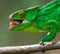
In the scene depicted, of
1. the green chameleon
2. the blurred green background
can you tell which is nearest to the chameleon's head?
the green chameleon

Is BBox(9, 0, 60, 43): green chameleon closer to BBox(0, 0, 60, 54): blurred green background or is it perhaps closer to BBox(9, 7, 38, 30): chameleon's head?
BBox(9, 7, 38, 30): chameleon's head

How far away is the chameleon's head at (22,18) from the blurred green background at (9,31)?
60.4 inches

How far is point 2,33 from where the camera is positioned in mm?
4266

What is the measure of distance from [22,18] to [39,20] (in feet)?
0.59

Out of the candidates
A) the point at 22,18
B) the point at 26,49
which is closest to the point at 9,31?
the point at 22,18

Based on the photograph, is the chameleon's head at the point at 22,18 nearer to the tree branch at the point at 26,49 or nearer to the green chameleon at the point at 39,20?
the green chameleon at the point at 39,20

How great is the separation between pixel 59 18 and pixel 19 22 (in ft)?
0.99

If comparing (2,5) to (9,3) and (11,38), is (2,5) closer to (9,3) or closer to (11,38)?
(9,3)

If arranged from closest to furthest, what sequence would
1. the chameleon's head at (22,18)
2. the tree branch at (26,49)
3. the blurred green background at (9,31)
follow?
the tree branch at (26,49) < the chameleon's head at (22,18) < the blurred green background at (9,31)

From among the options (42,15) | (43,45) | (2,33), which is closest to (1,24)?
(2,33)

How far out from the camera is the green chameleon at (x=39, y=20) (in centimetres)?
240

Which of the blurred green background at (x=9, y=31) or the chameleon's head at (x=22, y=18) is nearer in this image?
the chameleon's head at (x=22, y=18)

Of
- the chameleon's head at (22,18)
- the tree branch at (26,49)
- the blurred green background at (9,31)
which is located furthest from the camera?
the blurred green background at (9,31)

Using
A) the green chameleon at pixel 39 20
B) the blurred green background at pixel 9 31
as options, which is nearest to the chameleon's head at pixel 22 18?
the green chameleon at pixel 39 20
